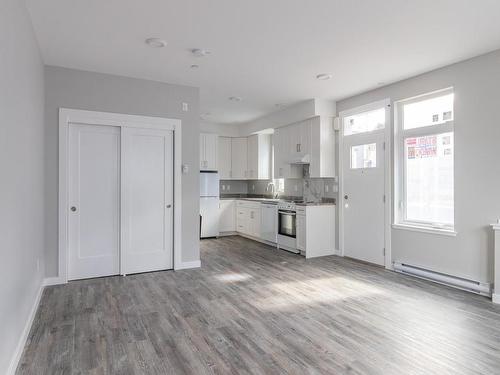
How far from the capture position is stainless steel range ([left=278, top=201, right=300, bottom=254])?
5883mm

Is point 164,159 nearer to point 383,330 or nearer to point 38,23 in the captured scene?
point 38,23

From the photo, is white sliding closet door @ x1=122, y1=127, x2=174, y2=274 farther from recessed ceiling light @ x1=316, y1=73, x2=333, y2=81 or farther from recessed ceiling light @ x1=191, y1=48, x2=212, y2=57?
recessed ceiling light @ x1=316, y1=73, x2=333, y2=81

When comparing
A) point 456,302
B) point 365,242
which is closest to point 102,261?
point 365,242

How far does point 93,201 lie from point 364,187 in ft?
13.0

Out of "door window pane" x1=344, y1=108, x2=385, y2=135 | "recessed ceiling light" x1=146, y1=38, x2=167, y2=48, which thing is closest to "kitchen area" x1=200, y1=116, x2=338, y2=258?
"door window pane" x1=344, y1=108, x2=385, y2=135

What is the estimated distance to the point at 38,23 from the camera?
3.03m

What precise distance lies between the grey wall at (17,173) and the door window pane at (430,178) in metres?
4.52

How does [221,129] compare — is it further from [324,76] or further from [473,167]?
[473,167]

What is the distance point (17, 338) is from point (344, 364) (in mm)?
2283

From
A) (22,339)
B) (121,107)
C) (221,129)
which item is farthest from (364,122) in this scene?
(22,339)

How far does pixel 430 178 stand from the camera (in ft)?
14.4

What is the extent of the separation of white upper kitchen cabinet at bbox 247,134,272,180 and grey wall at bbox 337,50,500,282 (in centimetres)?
412

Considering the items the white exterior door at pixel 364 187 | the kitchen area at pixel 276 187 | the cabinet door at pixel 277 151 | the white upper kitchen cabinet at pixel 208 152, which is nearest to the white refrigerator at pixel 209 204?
the kitchen area at pixel 276 187

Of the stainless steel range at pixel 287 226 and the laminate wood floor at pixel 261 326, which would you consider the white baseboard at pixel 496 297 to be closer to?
the laminate wood floor at pixel 261 326
